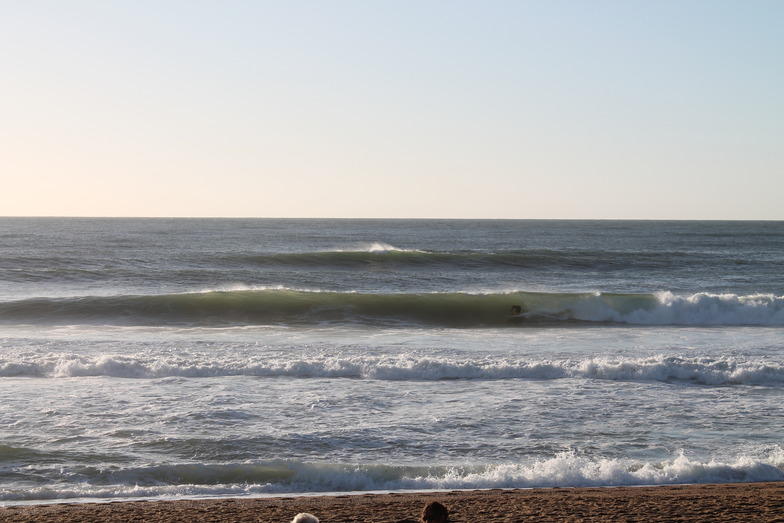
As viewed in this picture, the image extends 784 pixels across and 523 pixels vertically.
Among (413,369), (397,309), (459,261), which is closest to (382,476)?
(413,369)

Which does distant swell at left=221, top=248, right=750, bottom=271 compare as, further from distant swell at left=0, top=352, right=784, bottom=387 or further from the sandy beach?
the sandy beach

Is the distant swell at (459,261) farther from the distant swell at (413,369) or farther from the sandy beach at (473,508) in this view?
the sandy beach at (473,508)

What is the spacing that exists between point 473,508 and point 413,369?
20.6 ft

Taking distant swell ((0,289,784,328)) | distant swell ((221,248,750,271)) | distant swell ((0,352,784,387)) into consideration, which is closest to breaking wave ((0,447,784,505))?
distant swell ((0,352,784,387))

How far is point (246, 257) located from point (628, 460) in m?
33.1

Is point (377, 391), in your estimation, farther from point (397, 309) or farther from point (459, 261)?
point (459, 261)

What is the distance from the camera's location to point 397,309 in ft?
75.3

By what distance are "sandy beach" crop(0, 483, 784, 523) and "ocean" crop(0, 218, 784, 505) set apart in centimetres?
43

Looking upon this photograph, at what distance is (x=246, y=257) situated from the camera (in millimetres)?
39625

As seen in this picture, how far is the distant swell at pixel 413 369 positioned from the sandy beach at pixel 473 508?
5.41 m

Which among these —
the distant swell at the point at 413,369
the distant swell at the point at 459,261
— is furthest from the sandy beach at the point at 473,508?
the distant swell at the point at 459,261

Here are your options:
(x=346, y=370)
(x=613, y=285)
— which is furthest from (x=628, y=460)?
(x=613, y=285)

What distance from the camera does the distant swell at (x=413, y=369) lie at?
12633mm

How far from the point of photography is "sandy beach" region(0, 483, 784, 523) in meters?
6.41
